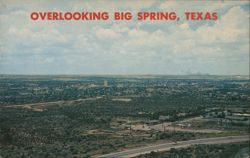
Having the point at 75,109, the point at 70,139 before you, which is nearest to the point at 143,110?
the point at 75,109

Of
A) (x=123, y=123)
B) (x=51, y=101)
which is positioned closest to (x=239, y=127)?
(x=123, y=123)

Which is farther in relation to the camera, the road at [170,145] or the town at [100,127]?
the town at [100,127]

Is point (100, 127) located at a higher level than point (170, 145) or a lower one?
lower

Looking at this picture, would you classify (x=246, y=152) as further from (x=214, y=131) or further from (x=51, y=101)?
(x=51, y=101)

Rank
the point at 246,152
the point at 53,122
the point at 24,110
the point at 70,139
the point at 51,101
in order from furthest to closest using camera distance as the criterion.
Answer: the point at 51,101 → the point at 24,110 → the point at 53,122 → the point at 70,139 → the point at 246,152

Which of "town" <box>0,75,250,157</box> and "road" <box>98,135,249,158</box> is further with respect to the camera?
"town" <box>0,75,250,157</box>

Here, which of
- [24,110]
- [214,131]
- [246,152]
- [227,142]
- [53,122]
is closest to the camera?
[246,152]

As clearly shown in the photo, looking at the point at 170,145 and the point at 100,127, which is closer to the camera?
the point at 170,145

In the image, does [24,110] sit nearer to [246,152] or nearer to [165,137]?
[165,137]

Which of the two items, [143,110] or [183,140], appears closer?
[183,140]
